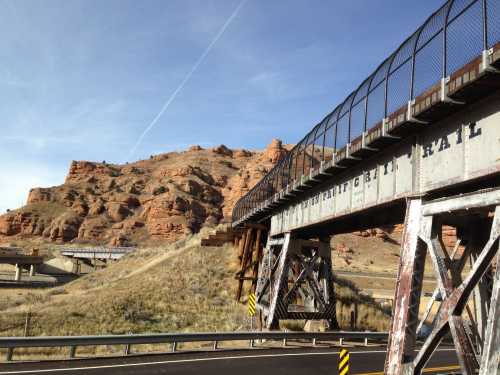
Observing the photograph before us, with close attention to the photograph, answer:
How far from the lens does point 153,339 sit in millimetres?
14383

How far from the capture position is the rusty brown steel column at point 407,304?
8930 millimetres

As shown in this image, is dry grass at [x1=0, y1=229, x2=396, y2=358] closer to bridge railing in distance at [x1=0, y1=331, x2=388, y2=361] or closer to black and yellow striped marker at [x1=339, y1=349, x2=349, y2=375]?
bridge railing in distance at [x1=0, y1=331, x2=388, y2=361]

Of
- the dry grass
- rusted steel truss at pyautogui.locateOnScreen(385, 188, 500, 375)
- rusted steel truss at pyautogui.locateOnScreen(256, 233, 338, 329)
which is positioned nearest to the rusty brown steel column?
rusted steel truss at pyautogui.locateOnScreen(385, 188, 500, 375)

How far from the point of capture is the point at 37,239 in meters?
102

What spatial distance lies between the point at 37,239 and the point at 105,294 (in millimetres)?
82078

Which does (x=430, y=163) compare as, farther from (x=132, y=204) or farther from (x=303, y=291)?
(x=132, y=204)

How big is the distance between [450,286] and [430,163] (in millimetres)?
3065

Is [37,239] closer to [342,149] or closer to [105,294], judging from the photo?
[105,294]

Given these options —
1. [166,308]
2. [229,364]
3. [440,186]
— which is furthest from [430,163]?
[166,308]

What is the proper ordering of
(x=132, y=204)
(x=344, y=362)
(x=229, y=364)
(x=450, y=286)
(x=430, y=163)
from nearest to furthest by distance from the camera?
1. (x=450, y=286)
2. (x=430, y=163)
3. (x=344, y=362)
4. (x=229, y=364)
5. (x=132, y=204)

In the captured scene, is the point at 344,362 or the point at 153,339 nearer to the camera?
the point at 344,362

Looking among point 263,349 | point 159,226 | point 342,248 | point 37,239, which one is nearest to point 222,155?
point 159,226

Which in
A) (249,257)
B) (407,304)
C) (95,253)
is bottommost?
(95,253)

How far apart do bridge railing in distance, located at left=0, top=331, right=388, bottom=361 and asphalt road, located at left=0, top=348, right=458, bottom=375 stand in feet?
1.65
